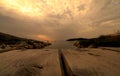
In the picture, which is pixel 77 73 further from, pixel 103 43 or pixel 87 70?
pixel 103 43

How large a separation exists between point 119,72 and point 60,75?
0.38m

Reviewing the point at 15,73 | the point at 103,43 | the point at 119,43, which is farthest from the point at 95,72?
the point at 103,43

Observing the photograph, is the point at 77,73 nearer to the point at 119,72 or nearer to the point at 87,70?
the point at 87,70

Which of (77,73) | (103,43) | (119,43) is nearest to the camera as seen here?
(77,73)

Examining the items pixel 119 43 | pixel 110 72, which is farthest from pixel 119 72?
pixel 119 43

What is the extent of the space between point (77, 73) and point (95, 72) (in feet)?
0.41

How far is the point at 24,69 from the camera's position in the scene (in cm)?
85

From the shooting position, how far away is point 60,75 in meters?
0.77

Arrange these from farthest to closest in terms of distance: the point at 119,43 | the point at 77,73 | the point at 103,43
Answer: the point at 103,43 → the point at 119,43 → the point at 77,73

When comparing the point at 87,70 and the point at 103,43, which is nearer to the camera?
the point at 87,70

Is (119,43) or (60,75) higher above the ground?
(119,43)

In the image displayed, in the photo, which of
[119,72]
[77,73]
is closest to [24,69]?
[77,73]

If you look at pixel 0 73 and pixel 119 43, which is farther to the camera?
pixel 119 43

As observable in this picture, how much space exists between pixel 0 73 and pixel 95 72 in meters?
0.60
